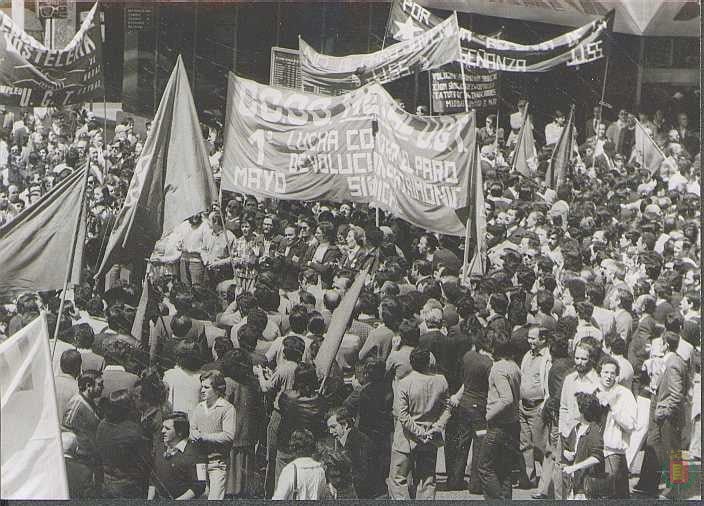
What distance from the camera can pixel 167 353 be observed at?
892cm

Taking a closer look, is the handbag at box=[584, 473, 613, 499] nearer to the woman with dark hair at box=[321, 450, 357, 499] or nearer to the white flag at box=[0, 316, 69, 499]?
the woman with dark hair at box=[321, 450, 357, 499]

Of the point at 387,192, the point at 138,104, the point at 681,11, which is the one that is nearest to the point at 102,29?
the point at 138,104

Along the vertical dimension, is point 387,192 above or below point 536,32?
below

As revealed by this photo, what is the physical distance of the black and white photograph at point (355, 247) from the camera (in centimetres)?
886

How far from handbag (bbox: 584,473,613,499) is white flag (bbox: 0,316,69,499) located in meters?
3.93

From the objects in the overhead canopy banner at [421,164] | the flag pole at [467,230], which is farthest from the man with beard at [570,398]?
the overhead canopy banner at [421,164]

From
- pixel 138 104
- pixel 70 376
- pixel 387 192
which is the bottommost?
pixel 70 376

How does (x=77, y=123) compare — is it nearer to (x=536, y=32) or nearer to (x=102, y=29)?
(x=102, y=29)

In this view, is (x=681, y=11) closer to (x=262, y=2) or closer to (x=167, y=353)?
(x=262, y=2)

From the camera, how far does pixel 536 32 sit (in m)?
9.16

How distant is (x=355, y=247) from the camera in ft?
29.9

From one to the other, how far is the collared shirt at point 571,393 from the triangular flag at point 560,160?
4.90 feet

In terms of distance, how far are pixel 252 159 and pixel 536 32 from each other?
243 cm

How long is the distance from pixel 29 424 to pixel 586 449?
417 cm
